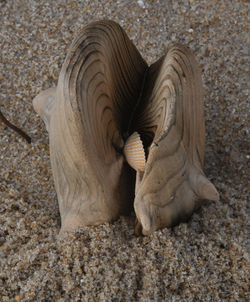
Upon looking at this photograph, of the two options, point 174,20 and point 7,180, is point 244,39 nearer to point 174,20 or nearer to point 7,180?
point 174,20

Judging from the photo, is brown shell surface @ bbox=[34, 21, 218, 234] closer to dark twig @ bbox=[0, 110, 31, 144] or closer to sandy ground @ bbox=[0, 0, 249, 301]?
sandy ground @ bbox=[0, 0, 249, 301]

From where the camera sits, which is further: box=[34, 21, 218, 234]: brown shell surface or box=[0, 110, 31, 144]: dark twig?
box=[0, 110, 31, 144]: dark twig

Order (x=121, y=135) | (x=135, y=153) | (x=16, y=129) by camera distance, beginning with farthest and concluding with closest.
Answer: (x=16, y=129)
(x=121, y=135)
(x=135, y=153)

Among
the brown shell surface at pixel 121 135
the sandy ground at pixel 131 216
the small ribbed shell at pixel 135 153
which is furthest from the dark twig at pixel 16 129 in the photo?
the small ribbed shell at pixel 135 153

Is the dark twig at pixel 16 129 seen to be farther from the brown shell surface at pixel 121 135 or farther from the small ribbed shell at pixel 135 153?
the small ribbed shell at pixel 135 153

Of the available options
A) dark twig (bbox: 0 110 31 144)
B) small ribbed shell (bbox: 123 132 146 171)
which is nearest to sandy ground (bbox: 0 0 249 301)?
dark twig (bbox: 0 110 31 144)

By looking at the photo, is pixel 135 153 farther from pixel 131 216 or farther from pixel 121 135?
pixel 131 216

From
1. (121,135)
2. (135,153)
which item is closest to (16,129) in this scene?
(121,135)
